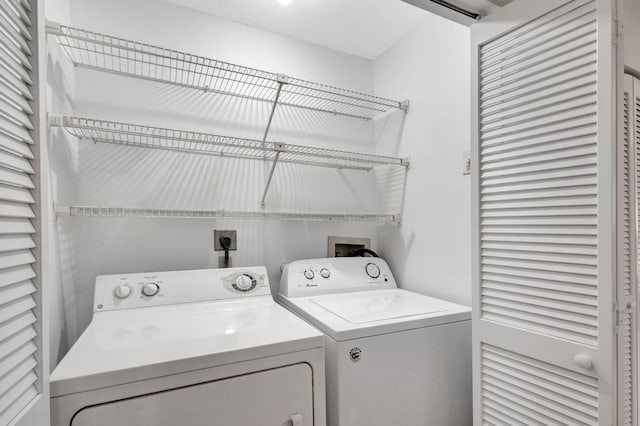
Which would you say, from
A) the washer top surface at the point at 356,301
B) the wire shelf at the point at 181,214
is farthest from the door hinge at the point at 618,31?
the wire shelf at the point at 181,214

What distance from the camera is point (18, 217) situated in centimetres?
67

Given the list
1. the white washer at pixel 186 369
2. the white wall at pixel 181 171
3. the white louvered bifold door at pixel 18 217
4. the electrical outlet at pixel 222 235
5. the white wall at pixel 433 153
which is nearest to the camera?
the white louvered bifold door at pixel 18 217

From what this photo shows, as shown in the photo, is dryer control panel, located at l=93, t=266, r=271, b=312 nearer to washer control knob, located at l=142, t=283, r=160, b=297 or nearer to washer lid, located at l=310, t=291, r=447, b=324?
washer control knob, located at l=142, t=283, r=160, b=297

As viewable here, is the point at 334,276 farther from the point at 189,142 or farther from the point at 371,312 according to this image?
the point at 189,142

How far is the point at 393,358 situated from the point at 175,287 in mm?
1070

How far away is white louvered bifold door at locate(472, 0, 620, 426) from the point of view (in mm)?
876

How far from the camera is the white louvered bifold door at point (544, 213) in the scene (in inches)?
34.5

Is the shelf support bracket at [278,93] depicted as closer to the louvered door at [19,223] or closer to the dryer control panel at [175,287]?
the dryer control panel at [175,287]

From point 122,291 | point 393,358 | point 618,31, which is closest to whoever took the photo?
point 618,31

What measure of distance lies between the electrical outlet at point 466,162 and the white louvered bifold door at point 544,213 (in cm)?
40

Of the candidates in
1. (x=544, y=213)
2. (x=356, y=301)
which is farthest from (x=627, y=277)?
(x=356, y=301)

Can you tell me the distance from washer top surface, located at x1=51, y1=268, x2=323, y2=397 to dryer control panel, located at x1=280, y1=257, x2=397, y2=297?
0.55ft

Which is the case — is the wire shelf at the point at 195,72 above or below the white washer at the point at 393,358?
above

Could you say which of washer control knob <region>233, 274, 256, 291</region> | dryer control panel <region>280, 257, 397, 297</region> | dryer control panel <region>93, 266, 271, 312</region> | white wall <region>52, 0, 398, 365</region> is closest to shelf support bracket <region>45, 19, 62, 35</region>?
white wall <region>52, 0, 398, 365</region>
